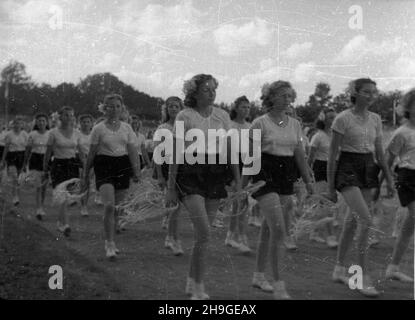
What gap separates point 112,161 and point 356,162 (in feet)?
7.02

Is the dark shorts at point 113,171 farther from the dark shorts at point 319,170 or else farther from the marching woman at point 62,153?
the dark shorts at point 319,170

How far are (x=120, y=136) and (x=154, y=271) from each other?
1.29 m

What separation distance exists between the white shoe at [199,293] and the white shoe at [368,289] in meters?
Result: 1.22

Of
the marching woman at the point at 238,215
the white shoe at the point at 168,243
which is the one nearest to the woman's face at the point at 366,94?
the marching woman at the point at 238,215

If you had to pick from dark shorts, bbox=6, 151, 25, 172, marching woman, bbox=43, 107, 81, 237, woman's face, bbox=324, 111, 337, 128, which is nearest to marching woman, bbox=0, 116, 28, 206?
dark shorts, bbox=6, 151, 25, 172

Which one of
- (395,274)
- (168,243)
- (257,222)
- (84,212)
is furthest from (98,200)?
(395,274)

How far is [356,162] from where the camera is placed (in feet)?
15.5

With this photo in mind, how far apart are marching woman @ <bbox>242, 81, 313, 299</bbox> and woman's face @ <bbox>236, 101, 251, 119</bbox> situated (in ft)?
2.32

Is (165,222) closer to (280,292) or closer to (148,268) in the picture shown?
(148,268)

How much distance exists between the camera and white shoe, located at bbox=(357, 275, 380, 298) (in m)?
4.57

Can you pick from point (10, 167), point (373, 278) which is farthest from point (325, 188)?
point (10, 167)
